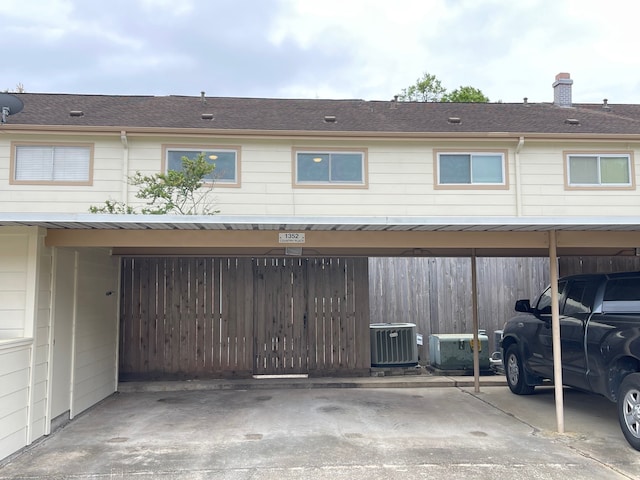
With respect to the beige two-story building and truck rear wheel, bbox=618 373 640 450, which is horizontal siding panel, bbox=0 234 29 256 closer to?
the beige two-story building

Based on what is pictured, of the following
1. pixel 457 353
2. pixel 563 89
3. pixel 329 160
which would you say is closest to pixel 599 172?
pixel 563 89

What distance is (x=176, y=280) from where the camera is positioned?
9.42 meters

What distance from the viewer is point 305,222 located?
5.19 meters

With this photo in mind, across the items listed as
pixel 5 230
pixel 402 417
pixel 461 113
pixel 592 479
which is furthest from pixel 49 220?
pixel 461 113

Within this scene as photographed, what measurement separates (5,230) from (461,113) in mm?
9626

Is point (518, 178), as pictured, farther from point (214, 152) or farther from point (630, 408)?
point (214, 152)

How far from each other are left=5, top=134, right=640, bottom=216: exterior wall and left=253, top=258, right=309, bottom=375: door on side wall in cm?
114

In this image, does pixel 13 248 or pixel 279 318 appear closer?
pixel 13 248

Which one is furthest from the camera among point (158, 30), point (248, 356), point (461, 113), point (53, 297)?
point (158, 30)

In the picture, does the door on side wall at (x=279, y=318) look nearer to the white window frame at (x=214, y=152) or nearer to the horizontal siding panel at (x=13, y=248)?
the white window frame at (x=214, y=152)

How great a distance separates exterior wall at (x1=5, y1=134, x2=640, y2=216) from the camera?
31.3ft

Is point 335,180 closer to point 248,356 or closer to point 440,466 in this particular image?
point 248,356

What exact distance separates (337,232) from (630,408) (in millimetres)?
3551

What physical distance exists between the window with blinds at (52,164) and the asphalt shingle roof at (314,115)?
47 centimetres
